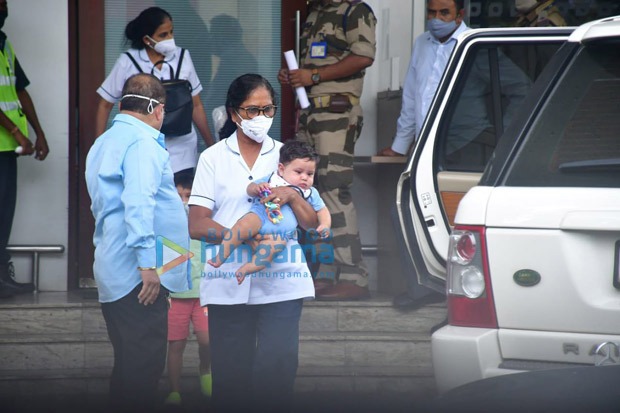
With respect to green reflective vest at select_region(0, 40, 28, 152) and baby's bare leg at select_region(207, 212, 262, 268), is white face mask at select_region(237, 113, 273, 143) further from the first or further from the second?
green reflective vest at select_region(0, 40, 28, 152)

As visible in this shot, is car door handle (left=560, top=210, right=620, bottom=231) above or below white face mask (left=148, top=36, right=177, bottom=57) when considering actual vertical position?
below

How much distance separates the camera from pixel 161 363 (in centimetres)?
535

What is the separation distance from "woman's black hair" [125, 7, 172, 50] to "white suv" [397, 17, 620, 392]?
12.0ft

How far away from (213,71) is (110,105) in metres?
1.22

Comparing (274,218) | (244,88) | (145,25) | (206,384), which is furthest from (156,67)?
(274,218)

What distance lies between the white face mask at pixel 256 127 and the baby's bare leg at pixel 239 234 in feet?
1.29

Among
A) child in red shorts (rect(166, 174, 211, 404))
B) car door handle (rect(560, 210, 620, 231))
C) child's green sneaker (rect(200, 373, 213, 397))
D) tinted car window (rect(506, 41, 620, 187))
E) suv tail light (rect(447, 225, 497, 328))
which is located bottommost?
child's green sneaker (rect(200, 373, 213, 397))

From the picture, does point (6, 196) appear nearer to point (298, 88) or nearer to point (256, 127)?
point (298, 88)

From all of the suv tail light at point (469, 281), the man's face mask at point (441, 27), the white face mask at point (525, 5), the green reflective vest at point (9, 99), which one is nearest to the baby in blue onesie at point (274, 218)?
the suv tail light at point (469, 281)

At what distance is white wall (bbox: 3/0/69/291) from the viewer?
8219 mm

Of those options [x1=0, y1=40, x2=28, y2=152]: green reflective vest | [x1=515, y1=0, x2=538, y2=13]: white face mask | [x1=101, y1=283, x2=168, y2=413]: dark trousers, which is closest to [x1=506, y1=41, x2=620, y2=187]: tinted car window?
[x1=101, y1=283, x2=168, y2=413]: dark trousers

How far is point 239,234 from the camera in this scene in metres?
5.03

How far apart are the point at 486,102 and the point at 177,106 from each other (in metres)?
2.11

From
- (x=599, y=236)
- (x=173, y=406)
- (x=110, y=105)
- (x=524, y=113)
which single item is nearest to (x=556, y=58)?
(x=524, y=113)
